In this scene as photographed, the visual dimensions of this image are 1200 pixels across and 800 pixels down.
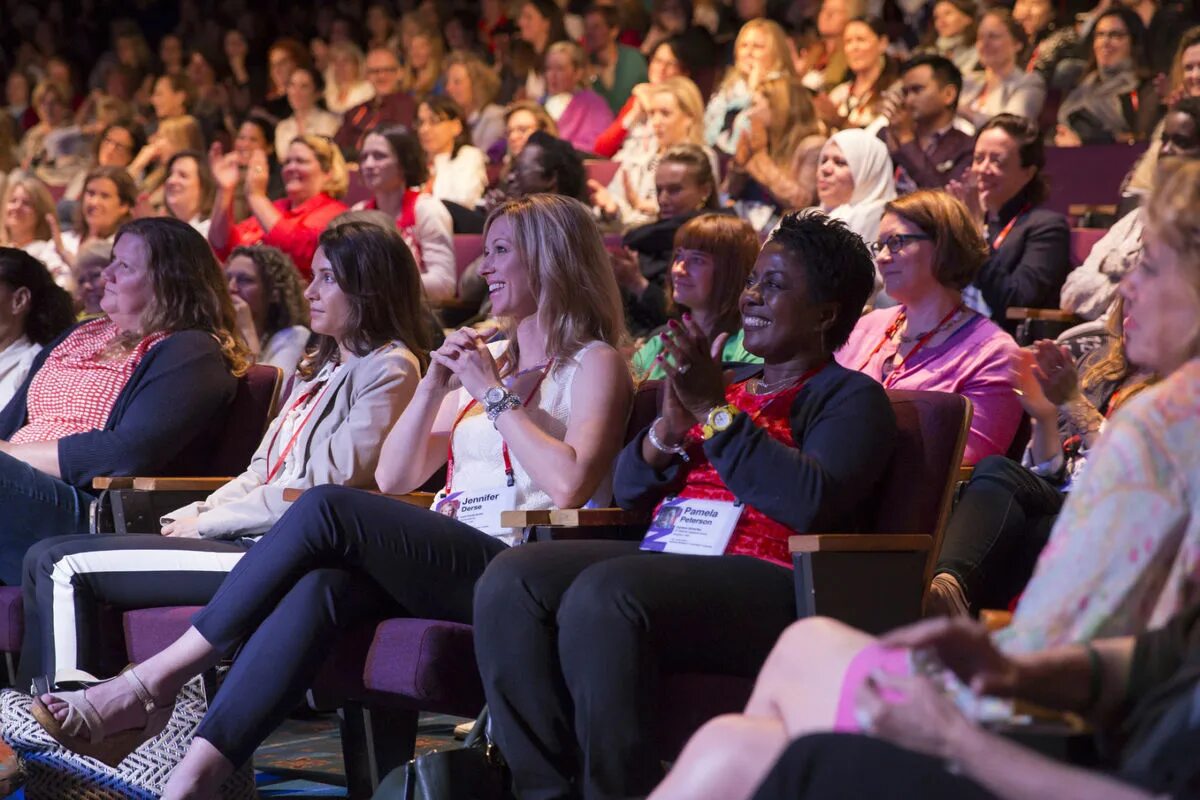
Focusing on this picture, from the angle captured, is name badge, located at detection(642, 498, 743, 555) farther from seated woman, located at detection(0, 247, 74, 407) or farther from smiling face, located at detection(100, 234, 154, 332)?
seated woman, located at detection(0, 247, 74, 407)

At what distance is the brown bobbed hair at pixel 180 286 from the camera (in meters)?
3.62

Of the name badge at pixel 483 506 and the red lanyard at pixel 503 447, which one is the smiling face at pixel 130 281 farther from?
the name badge at pixel 483 506

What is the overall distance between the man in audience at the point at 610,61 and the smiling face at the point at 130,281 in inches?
168

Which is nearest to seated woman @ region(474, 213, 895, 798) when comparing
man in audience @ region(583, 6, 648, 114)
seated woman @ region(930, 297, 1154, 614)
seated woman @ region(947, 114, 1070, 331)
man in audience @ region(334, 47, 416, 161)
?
seated woman @ region(930, 297, 1154, 614)

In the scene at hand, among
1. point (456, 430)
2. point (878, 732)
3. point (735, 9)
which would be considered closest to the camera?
point (878, 732)

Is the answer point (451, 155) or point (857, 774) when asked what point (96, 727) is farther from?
point (451, 155)

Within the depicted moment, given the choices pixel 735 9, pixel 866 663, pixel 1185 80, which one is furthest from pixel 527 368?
pixel 735 9

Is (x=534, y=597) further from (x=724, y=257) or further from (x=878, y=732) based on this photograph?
(x=724, y=257)

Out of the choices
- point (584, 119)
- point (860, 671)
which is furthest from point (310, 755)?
point (584, 119)

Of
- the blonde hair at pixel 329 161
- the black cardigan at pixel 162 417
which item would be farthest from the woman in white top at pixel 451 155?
the black cardigan at pixel 162 417

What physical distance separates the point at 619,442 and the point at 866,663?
130cm

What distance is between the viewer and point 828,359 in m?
2.59

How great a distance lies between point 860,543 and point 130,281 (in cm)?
204

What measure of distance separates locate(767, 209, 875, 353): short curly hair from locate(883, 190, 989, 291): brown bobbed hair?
86 centimetres
